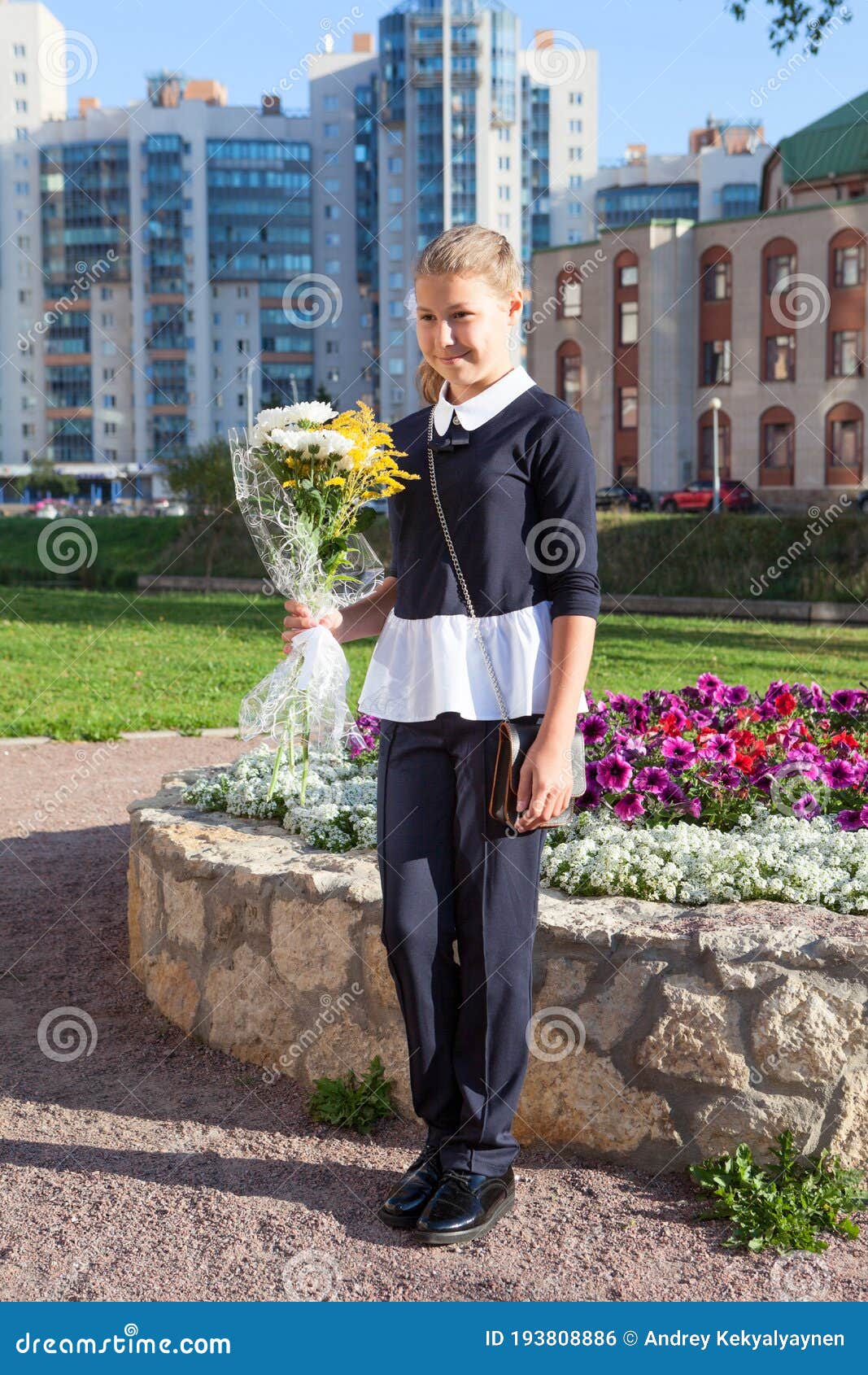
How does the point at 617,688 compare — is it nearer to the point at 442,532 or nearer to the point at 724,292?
the point at 442,532

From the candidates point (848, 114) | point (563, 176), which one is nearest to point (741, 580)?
point (848, 114)

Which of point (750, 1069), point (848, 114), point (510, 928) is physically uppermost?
point (848, 114)

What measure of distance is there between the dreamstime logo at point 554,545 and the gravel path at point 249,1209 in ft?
5.10

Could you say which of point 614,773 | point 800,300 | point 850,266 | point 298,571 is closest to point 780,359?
point 800,300

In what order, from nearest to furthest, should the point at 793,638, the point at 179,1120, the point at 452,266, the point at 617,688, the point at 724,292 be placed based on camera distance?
the point at 452,266 → the point at 179,1120 → the point at 617,688 → the point at 793,638 → the point at 724,292

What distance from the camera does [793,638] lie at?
20.2 metres

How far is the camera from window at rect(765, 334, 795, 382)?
172 ft

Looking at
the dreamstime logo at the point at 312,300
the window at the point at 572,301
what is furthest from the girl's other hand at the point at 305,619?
the dreamstime logo at the point at 312,300

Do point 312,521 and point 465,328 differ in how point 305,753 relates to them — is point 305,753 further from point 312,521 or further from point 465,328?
point 465,328

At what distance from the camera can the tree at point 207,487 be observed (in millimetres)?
30781

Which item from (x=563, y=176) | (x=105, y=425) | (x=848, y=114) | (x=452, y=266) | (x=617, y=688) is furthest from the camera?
(x=563, y=176)

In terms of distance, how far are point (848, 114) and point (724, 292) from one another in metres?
10.7

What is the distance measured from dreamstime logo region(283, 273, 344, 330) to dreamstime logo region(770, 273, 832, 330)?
4798 cm

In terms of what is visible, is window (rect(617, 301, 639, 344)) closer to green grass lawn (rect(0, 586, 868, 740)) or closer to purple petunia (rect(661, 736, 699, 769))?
green grass lawn (rect(0, 586, 868, 740))
